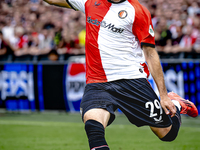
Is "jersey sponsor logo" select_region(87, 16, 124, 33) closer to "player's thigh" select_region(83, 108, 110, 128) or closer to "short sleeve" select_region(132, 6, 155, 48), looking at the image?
"short sleeve" select_region(132, 6, 155, 48)

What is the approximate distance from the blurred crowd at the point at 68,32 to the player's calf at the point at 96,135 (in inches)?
246

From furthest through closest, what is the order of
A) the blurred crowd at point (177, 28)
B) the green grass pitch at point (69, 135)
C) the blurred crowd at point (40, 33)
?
the blurred crowd at point (40, 33), the blurred crowd at point (177, 28), the green grass pitch at point (69, 135)

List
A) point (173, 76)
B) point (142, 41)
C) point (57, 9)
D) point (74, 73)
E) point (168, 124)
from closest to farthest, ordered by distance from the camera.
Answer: point (142, 41), point (168, 124), point (173, 76), point (74, 73), point (57, 9)

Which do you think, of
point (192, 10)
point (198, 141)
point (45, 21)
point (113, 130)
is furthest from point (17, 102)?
point (192, 10)

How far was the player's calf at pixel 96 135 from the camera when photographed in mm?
3344

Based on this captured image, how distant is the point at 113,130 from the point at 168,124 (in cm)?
388

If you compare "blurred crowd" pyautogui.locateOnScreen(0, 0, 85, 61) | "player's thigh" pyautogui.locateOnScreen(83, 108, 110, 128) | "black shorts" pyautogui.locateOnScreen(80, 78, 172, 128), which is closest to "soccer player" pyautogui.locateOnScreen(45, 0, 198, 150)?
"black shorts" pyautogui.locateOnScreen(80, 78, 172, 128)

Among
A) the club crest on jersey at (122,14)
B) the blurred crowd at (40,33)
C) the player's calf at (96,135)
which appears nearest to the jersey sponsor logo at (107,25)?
the club crest on jersey at (122,14)

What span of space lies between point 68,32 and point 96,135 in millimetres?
8682

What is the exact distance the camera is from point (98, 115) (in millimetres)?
3535

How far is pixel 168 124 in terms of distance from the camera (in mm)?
4023

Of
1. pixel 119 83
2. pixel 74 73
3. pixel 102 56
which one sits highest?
pixel 102 56

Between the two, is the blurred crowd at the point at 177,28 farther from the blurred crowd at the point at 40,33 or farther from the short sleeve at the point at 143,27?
the short sleeve at the point at 143,27

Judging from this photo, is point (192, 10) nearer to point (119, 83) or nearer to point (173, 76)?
point (173, 76)
